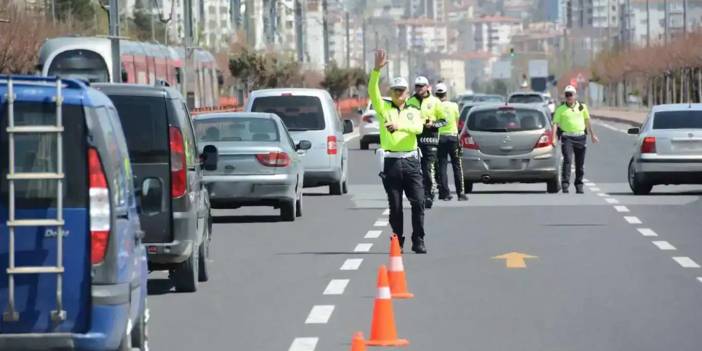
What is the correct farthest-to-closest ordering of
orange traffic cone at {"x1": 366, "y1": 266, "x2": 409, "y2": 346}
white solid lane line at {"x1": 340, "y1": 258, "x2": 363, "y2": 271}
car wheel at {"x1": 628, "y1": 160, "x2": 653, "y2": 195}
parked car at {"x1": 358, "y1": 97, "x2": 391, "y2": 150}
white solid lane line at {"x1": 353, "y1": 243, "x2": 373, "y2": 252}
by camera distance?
1. parked car at {"x1": 358, "y1": 97, "x2": 391, "y2": 150}
2. car wheel at {"x1": 628, "y1": 160, "x2": 653, "y2": 195}
3. white solid lane line at {"x1": 353, "y1": 243, "x2": 373, "y2": 252}
4. white solid lane line at {"x1": 340, "y1": 258, "x2": 363, "y2": 271}
5. orange traffic cone at {"x1": 366, "y1": 266, "x2": 409, "y2": 346}

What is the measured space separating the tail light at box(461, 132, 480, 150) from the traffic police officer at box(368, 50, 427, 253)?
42.2 ft

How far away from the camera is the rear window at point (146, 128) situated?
1564 centimetres

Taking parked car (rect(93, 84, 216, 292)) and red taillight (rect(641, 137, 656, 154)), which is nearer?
parked car (rect(93, 84, 216, 292))

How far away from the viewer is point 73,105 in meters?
9.90

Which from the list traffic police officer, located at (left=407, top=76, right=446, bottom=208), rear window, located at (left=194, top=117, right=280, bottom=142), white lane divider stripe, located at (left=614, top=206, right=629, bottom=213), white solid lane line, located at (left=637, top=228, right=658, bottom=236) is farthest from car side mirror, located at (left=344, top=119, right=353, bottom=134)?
white solid lane line, located at (left=637, top=228, right=658, bottom=236)

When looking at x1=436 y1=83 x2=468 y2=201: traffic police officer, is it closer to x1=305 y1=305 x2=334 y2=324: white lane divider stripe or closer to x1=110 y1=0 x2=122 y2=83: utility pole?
x1=110 y1=0 x2=122 y2=83: utility pole

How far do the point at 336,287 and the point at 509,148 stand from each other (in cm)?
1625

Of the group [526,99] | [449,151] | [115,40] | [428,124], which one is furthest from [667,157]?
[526,99]

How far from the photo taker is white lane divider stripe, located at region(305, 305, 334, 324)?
13.8 metres

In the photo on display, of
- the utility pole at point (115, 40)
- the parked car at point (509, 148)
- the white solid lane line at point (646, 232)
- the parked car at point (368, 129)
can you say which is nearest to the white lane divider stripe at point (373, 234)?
the white solid lane line at point (646, 232)

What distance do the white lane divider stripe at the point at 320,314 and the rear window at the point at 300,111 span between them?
16857 mm

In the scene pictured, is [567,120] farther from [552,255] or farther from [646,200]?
[552,255]

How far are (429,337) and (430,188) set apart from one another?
15.1 meters

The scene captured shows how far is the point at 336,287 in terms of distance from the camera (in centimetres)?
1639
